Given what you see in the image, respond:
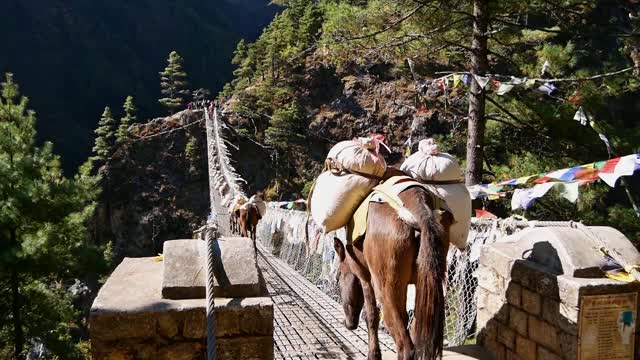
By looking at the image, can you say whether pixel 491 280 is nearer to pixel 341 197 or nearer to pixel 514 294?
pixel 514 294

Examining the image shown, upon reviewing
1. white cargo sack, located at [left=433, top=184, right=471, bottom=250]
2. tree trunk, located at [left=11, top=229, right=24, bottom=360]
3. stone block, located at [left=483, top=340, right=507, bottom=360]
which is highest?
white cargo sack, located at [left=433, top=184, right=471, bottom=250]

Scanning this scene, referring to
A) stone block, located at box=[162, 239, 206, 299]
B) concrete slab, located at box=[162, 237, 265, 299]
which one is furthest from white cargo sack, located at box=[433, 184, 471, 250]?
stone block, located at box=[162, 239, 206, 299]

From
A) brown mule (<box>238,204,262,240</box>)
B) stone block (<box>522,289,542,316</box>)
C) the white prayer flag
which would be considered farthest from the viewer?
brown mule (<box>238,204,262,240</box>)

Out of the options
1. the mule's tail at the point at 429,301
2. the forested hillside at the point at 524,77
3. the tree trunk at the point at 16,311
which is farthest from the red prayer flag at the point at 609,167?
the tree trunk at the point at 16,311

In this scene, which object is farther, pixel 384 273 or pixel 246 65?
pixel 246 65

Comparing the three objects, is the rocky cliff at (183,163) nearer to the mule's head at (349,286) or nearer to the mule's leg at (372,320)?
the mule's head at (349,286)

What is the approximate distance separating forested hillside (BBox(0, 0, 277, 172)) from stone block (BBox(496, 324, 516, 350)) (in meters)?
37.6

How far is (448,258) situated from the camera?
4141 millimetres

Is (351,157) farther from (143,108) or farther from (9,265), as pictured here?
(143,108)

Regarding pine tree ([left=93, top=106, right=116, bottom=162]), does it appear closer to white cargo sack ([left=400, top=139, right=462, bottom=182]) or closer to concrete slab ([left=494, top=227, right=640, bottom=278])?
white cargo sack ([left=400, top=139, right=462, bottom=182])

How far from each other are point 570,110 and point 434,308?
464cm

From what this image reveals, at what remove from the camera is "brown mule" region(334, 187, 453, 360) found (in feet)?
6.27

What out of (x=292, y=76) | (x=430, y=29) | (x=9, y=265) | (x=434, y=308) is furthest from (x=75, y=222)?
(x=292, y=76)

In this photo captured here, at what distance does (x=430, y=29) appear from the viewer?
5957mm
